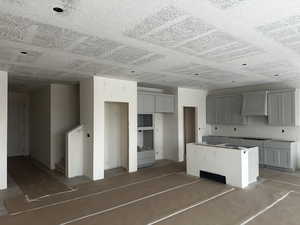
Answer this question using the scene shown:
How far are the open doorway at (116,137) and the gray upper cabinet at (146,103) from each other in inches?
17.5

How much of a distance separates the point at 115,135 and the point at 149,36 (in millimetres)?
4113

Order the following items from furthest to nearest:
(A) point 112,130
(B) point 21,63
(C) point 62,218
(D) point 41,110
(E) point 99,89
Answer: (D) point 41,110, (A) point 112,130, (E) point 99,89, (B) point 21,63, (C) point 62,218

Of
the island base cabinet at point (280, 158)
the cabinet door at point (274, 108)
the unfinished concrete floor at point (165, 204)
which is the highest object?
the cabinet door at point (274, 108)

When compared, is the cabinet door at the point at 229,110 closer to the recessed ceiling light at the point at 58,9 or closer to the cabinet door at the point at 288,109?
the cabinet door at the point at 288,109

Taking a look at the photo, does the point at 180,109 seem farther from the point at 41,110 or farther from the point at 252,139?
the point at 41,110

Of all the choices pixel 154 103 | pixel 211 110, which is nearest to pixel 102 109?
pixel 154 103

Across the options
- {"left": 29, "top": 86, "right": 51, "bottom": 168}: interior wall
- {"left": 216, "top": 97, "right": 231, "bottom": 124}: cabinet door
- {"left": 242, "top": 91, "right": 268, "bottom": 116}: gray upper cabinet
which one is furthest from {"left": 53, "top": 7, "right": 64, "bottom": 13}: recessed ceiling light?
{"left": 216, "top": 97, "right": 231, "bottom": 124}: cabinet door

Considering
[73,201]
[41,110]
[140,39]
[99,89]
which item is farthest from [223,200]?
[41,110]

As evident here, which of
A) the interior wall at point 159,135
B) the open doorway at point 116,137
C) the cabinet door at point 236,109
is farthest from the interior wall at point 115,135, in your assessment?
the cabinet door at point 236,109

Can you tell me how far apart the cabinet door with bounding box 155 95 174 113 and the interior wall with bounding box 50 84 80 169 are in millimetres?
2486

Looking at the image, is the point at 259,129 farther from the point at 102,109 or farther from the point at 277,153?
the point at 102,109

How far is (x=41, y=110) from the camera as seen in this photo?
6992mm

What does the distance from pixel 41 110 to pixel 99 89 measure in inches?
120

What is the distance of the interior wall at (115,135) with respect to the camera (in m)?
6.11
